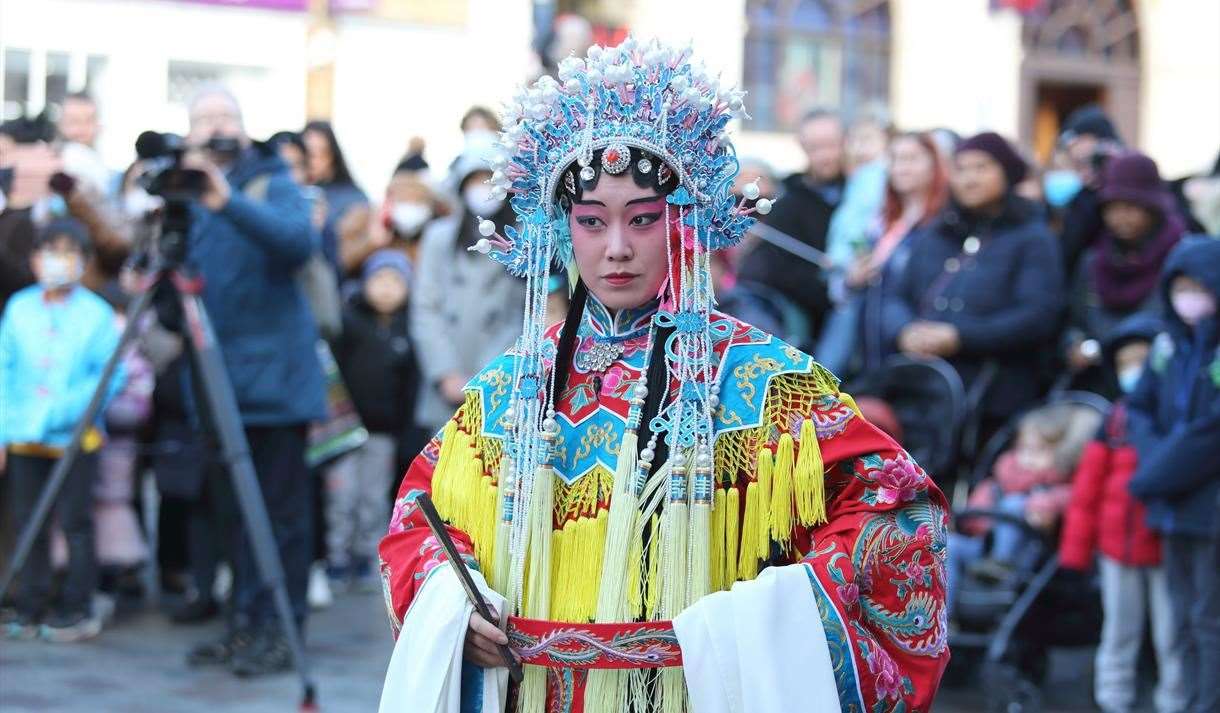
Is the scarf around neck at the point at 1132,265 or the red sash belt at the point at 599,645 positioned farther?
the scarf around neck at the point at 1132,265

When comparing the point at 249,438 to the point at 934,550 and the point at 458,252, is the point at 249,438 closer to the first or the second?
the point at 458,252

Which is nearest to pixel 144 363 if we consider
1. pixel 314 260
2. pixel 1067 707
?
pixel 314 260

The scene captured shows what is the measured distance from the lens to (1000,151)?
295 inches

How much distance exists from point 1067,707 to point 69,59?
12.4 m

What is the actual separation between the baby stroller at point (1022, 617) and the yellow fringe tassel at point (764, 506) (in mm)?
3507

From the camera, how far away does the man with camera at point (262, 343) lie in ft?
21.8

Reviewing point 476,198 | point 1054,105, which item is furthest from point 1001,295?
point 1054,105

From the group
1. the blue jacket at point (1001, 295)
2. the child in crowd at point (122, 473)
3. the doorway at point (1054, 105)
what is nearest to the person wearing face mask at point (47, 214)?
the child in crowd at point (122, 473)

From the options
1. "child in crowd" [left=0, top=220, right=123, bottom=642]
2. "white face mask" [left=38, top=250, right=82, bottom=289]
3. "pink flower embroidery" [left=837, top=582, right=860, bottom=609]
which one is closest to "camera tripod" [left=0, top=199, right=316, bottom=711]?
"child in crowd" [left=0, top=220, right=123, bottom=642]

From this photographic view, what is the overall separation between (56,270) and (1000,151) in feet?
13.2

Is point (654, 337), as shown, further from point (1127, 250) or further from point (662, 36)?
point (662, 36)

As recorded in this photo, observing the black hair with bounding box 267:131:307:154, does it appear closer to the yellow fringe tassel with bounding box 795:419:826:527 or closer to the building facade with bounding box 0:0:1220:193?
the building facade with bounding box 0:0:1220:193

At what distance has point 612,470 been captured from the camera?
3.21m

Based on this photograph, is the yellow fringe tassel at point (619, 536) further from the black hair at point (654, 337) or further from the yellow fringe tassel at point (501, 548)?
the yellow fringe tassel at point (501, 548)
